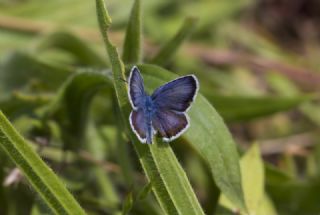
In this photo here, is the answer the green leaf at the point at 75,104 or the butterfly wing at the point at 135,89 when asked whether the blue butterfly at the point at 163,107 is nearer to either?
the butterfly wing at the point at 135,89

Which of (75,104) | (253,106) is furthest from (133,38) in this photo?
(253,106)

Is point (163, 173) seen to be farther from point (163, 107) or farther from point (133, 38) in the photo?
point (133, 38)

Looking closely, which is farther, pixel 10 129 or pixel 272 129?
pixel 272 129

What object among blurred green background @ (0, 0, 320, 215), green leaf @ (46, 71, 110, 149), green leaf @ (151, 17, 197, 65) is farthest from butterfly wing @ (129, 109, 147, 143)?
green leaf @ (151, 17, 197, 65)

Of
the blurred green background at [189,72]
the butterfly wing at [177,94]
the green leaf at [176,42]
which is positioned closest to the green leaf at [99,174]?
the blurred green background at [189,72]

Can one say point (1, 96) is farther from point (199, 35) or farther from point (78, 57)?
point (199, 35)

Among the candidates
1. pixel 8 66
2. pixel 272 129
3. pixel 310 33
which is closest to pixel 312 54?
pixel 310 33

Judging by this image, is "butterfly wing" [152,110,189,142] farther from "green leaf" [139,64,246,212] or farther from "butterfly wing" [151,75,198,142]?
"green leaf" [139,64,246,212]
